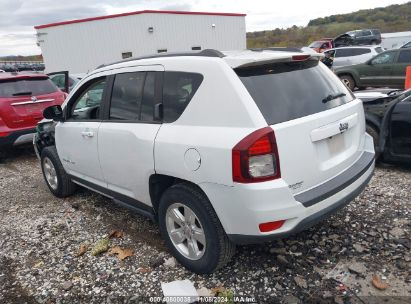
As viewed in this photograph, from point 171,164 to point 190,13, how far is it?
28008 millimetres

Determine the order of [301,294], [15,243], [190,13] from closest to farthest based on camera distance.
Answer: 1. [301,294]
2. [15,243]
3. [190,13]

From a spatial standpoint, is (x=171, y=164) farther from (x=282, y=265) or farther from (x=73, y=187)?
(x=73, y=187)

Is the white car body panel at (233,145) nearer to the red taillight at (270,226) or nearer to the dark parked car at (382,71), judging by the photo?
the red taillight at (270,226)

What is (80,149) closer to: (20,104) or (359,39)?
(20,104)

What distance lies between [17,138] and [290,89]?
5.95 m

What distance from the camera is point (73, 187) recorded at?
509 cm

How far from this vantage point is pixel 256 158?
246 cm

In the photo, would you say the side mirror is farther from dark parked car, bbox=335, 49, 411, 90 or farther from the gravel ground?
dark parked car, bbox=335, 49, 411, 90

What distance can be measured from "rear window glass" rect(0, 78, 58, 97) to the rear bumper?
2.46 ft

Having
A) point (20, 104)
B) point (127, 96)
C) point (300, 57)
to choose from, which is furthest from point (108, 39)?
point (300, 57)

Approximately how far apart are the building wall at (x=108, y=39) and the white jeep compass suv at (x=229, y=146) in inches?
962

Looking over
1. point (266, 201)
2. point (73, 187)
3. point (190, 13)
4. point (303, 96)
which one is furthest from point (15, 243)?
point (190, 13)

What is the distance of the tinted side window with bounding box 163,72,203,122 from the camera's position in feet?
9.37

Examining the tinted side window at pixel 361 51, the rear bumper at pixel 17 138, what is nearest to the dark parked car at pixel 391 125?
the rear bumper at pixel 17 138
